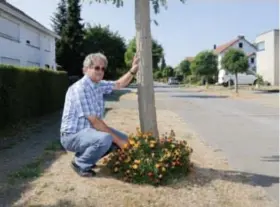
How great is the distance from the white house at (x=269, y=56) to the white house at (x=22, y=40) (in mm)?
35413

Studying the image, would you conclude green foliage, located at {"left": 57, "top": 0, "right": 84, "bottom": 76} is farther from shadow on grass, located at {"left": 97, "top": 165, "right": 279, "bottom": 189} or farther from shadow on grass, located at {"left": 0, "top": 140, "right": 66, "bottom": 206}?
shadow on grass, located at {"left": 97, "top": 165, "right": 279, "bottom": 189}

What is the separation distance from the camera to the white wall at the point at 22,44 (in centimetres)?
2120

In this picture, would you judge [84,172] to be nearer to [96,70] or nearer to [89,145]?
[89,145]

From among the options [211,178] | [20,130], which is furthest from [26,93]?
[211,178]

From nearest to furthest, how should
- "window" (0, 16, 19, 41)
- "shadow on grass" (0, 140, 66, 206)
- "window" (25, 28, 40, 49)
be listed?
"shadow on grass" (0, 140, 66, 206)
"window" (0, 16, 19, 41)
"window" (25, 28, 40, 49)

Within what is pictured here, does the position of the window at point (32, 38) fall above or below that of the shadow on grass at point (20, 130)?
above

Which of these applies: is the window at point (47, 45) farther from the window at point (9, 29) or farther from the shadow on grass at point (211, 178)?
the shadow on grass at point (211, 178)

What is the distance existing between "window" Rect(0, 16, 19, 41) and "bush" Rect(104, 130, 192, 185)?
1610 centimetres

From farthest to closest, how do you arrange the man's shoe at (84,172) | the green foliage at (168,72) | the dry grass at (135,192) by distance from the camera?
the green foliage at (168,72) < the man's shoe at (84,172) < the dry grass at (135,192)

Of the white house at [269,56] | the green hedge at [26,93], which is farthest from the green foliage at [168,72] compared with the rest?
the green hedge at [26,93]

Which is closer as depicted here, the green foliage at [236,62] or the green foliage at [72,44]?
the green foliage at [236,62]

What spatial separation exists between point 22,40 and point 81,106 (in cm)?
1946

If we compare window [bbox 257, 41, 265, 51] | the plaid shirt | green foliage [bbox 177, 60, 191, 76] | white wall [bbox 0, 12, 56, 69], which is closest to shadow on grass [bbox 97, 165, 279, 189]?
the plaid shirt

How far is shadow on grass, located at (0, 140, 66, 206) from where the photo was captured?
17.5 ft
